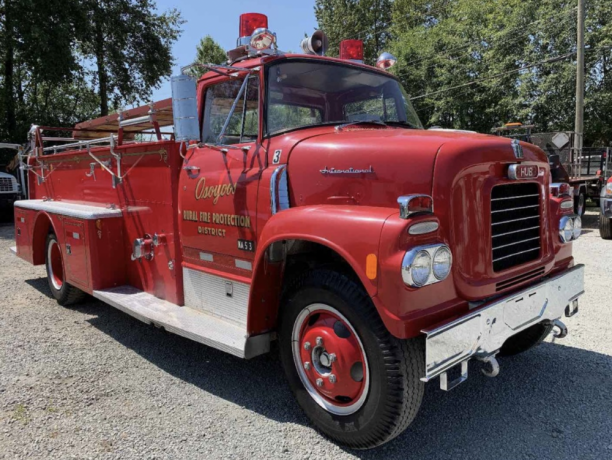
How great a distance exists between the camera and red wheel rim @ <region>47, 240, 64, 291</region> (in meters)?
5.92

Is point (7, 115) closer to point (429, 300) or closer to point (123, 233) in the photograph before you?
point (123, 233)

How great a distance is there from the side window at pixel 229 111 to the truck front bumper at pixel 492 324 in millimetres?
1974

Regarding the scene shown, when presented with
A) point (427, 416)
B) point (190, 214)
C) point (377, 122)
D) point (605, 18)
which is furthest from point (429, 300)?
point (605, 18)

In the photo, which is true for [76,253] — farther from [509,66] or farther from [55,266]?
[509,66]

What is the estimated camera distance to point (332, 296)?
106 inches

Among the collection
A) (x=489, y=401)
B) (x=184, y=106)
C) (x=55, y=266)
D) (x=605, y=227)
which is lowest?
(x=489, y=401)

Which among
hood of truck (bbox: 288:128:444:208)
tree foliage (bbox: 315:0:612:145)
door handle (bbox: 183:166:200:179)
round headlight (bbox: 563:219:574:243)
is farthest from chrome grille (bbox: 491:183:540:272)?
tree foliage (bbox: 315:0:612:145)

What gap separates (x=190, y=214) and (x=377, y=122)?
1.65m

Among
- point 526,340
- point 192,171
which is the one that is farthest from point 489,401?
point 192,171

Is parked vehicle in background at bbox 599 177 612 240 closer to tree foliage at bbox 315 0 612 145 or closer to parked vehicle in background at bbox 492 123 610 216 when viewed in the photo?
parked vehicle in background at bbox 492 123 610 216

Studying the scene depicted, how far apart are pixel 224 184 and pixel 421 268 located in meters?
1.74

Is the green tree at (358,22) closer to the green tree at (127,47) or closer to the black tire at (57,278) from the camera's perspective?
the green tree at (127,47)

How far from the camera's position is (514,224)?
2.97 metres

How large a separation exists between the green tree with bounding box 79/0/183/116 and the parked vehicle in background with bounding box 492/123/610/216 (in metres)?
15.6
